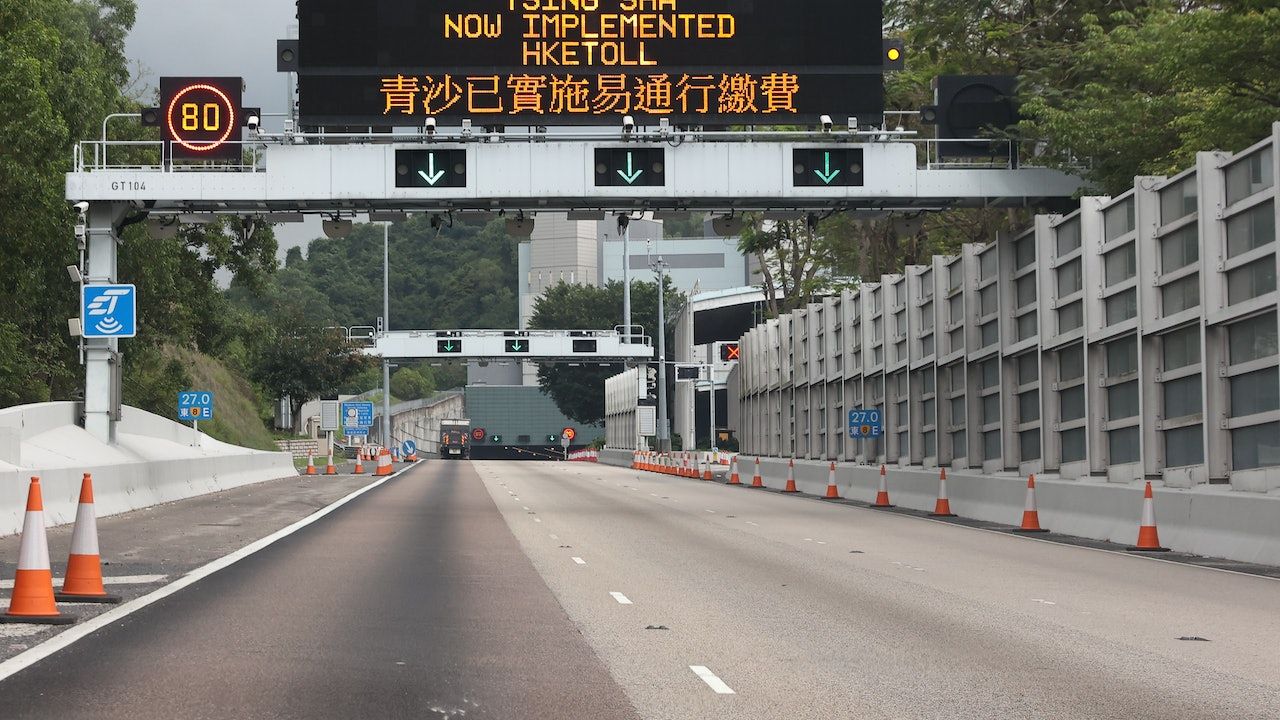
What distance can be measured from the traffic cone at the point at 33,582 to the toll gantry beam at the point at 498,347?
75715 mm

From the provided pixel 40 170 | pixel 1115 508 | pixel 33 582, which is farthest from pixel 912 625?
pixel 40 170

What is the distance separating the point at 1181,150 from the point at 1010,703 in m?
23.9

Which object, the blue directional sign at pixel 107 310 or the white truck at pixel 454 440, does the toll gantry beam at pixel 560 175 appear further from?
the white truck at pixel 454 440

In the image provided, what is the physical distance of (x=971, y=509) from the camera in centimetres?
3048

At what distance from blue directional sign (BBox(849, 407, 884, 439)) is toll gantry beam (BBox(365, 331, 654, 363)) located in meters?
48.9

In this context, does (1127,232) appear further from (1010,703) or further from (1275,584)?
(1010,703)

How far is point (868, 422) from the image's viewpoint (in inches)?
1574

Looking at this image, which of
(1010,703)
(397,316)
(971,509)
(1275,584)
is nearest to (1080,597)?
(1275,584)

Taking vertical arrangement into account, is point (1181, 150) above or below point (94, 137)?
below

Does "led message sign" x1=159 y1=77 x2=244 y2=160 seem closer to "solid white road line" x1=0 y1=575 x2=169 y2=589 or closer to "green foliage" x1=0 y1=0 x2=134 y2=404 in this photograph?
"green foliage" x1=0 y1=0 x2=134 y2=404

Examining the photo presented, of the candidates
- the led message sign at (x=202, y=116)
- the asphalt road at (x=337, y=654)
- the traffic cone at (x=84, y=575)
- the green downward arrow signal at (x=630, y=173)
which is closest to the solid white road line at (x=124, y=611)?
the asphalt road at (x=337, y=654)

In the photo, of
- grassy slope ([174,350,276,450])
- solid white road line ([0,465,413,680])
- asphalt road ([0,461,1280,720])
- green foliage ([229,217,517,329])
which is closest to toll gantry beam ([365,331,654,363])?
grassy slope ([174,350,276,450])

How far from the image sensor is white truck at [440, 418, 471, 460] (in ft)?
447

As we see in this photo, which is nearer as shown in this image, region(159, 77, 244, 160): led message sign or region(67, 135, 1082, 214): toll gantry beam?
region(159, 77, 244, 160): led message sign
